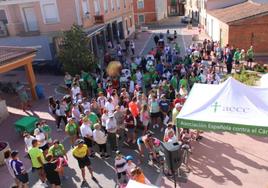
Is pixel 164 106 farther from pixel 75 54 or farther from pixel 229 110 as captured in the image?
pixel 75 54

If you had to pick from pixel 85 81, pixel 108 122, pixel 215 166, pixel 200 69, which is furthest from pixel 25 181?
pixel 200 69

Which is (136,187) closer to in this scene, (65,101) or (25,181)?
(25,181)

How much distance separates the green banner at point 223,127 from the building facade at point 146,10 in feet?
159

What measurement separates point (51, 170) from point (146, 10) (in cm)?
4928

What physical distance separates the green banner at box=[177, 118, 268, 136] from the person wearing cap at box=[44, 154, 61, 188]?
3882 mm

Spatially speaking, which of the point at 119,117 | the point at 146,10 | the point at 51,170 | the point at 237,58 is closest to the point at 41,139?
the point at 51,170

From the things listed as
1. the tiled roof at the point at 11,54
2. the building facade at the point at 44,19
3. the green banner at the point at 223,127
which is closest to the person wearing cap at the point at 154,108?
the green banner at the point at 223,127

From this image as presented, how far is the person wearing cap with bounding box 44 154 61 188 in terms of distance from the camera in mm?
9023

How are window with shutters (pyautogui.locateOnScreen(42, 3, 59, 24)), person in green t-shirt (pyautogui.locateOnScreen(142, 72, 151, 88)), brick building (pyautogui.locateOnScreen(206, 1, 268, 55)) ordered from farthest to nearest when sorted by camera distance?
window with shutters (pyautogui.locateOnScreen(42, 3, 59, 24)) < brick building (pyautogui.locateOnScreen(206, 1, 268, 55)) < person in green t-shirt (pyautogui.locateOnScreen(142, 72, 151, 88))

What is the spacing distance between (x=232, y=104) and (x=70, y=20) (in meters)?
18.7

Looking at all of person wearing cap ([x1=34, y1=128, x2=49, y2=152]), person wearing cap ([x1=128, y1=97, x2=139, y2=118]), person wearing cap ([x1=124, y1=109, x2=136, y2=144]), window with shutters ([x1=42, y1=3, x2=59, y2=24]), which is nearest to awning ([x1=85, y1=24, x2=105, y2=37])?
window with shutters ([x1=42, y1=3, x2=59, y2=24])

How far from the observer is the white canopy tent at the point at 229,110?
808cm

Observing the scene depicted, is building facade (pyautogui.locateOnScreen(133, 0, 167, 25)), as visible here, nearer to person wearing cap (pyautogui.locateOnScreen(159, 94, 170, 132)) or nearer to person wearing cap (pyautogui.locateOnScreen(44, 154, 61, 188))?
person wearing cap (pyautogui.locateOnScreen(159, 94, 170, 132))

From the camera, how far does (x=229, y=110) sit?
8.58 meters
